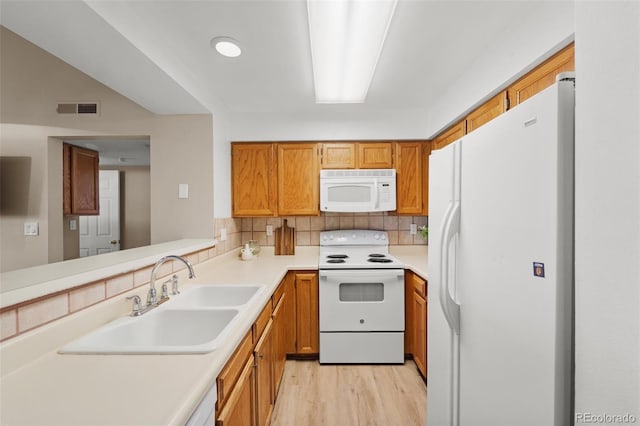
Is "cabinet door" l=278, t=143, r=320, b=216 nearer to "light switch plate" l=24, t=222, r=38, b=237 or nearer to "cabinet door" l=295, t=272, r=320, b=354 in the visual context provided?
"cabinet door" l=295, t=272, r=320, b=354

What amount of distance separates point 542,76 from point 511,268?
3.59 feet

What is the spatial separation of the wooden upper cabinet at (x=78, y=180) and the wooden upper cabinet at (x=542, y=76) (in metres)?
3.78

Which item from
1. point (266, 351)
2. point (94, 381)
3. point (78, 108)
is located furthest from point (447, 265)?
point (78, 108)

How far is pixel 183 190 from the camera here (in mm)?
2494

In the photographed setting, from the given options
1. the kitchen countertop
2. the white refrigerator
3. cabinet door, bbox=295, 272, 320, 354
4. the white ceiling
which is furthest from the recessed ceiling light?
cabinet door, bbox=295, 272, 320, 354

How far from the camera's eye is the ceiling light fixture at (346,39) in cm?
134

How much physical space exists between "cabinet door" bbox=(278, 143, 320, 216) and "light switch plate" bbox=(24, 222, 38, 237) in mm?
2275

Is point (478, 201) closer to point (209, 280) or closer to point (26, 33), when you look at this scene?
point (209, 280)

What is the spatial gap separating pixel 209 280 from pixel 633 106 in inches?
83.9

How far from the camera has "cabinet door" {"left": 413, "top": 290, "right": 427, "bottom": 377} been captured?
2.18m

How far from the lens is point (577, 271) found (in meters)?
0.70

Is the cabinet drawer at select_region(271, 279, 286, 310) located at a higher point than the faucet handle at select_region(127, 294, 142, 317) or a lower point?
lower

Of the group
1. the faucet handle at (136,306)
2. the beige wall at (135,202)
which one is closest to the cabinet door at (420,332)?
the faucet handle at (136,306)

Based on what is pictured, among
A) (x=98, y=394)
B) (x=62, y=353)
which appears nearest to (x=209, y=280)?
(x=62, y=353)
